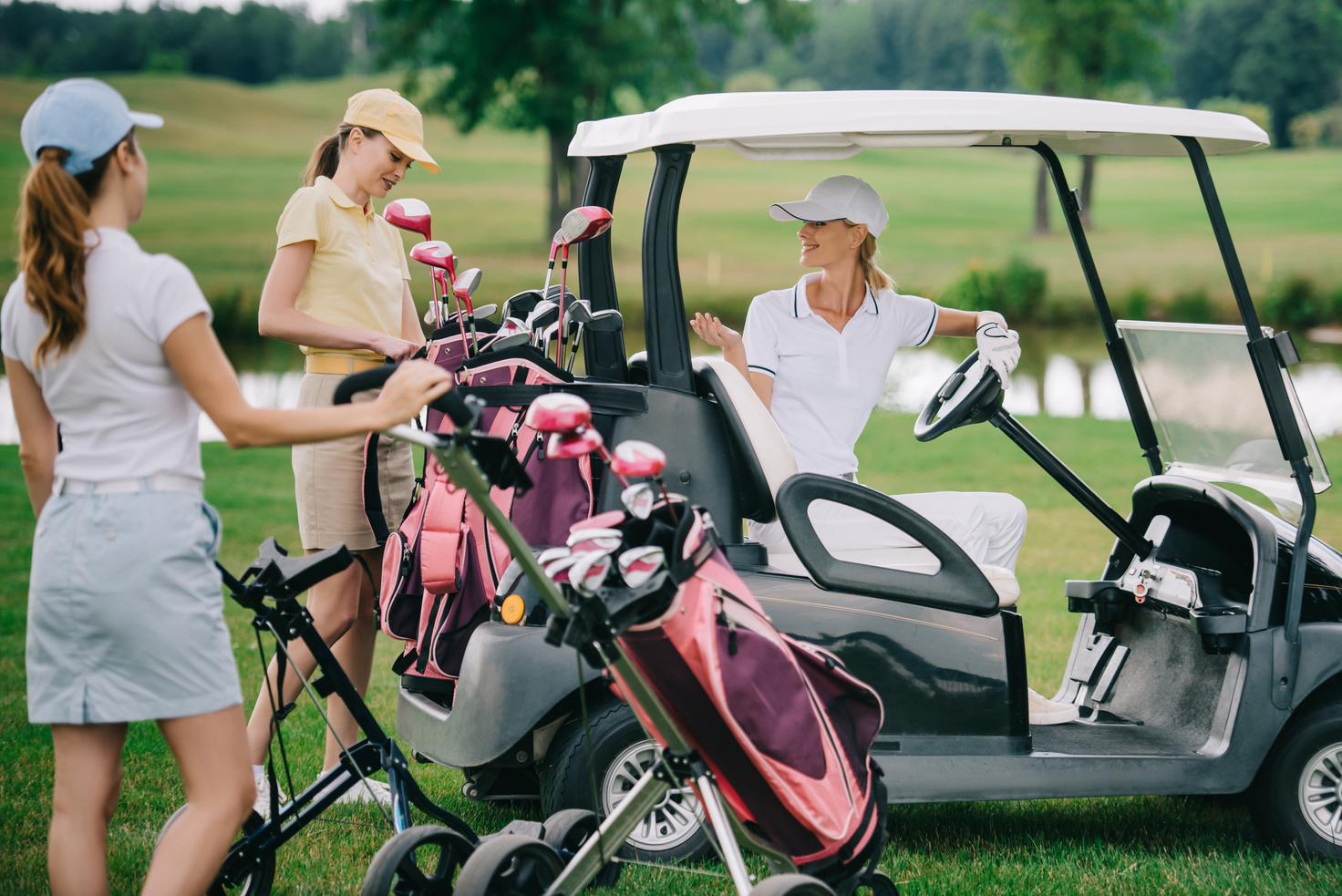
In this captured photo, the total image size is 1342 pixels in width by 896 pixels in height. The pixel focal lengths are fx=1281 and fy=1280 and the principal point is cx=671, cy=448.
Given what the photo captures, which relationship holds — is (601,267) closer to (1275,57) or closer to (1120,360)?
(1120,360)

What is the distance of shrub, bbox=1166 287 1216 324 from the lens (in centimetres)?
2322

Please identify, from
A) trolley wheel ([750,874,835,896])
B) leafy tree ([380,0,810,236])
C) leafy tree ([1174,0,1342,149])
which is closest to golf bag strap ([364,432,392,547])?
trolley wheel ([750,874,835,896])

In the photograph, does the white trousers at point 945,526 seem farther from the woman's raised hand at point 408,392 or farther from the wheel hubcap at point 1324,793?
the woman's raised hand at point 408,392

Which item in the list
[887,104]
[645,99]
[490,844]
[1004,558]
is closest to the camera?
[490,844]

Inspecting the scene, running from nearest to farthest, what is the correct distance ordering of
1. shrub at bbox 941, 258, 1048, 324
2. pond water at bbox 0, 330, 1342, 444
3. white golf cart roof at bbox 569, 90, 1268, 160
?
white golf cart roof at bbox 569, 90, 1268, 160, pond water at bbox 0, 330, 1342, 444, shrub at bbox 941, 258, 1048, 324

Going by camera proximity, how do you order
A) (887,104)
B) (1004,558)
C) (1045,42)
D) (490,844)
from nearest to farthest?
(490,844), (887,104), (1004,558), (1045,42)

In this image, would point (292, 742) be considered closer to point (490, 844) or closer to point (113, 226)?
point (490, 844)

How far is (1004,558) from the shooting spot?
3424 mm

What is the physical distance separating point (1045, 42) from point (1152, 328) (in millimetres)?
30809

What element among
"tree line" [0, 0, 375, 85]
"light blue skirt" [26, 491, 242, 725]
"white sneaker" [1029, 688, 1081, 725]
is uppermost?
"light blue skirt" [26, 491, 242, 725]

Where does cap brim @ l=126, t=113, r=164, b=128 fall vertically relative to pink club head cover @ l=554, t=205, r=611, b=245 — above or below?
above

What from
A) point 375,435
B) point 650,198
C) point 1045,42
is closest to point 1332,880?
point 650,198

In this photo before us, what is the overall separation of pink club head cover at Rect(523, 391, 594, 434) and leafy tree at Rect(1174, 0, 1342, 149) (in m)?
48.6

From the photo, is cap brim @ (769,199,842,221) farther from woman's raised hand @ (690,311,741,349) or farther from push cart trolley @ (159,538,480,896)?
push cart trolley @ (159,538,480,896)
